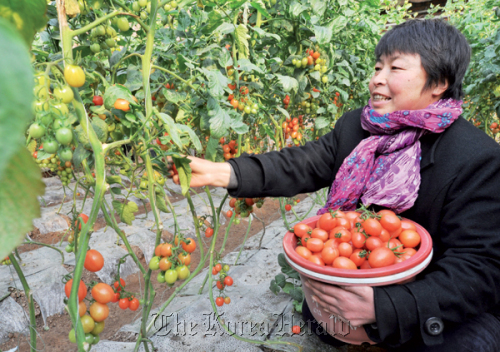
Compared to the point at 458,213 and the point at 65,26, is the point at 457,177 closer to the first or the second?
the point at 458,213

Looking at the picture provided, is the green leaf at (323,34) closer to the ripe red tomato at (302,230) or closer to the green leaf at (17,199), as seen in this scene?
the ripe red tomato at (302,230)

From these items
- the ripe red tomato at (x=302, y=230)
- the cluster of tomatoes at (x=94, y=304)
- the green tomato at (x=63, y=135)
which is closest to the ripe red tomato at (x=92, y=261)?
the cluster of tomatoes at (x=94, y=304)

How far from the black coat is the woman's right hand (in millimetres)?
52

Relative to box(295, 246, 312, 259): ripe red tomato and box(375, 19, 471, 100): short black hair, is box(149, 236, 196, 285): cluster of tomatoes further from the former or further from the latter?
box(375, 19, 471, 100): short black hair

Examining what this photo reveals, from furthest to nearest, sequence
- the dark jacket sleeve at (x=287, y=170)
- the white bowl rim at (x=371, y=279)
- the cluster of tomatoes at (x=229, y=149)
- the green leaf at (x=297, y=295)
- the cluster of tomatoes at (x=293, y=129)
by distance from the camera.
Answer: the cluster of tomatoes at (x=293, y=129) < the green leaf at (x=297, y=295) < the cluster of tomatoes at (x=229, y=149) < the dark jacket sleeve at (x=287, y=170) < the white bowl rim at (x=371, y=279)

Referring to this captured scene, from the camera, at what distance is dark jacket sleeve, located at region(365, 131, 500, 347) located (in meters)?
1.00

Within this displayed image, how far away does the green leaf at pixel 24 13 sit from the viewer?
190 millimetres

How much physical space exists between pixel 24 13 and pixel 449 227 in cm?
124

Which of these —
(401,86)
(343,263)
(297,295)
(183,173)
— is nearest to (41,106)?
(183,173)

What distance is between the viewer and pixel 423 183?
1.22 meters

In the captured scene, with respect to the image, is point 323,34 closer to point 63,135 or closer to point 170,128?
point 170,128

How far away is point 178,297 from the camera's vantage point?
2.11 meters

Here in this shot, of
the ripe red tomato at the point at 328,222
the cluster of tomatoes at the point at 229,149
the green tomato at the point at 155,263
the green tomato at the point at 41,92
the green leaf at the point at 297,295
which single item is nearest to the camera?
the green tomato at the point at 41,92

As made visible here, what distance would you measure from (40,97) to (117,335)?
146 cm
